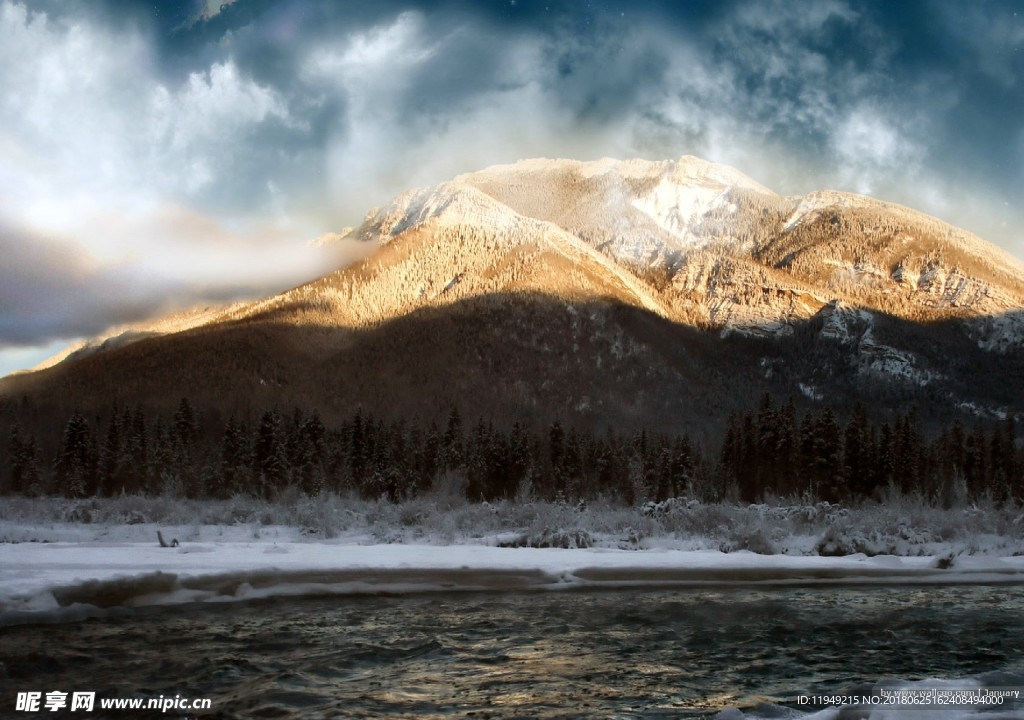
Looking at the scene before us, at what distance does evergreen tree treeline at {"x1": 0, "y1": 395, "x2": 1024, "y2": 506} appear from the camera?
60625 mm

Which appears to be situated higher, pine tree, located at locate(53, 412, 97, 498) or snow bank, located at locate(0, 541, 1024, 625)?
pine tree, located at locate(53, 412, 97, 498)

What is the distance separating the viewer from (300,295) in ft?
643

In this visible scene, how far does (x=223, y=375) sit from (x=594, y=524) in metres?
129

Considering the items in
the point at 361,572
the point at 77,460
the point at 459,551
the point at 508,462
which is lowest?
the point at 459,551

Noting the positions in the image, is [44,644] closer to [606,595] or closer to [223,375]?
[606,595]

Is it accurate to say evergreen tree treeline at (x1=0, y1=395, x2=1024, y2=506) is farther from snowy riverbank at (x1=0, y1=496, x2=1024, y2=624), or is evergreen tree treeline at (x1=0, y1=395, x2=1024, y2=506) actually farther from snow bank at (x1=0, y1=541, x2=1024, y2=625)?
snow bank at (x1=0, y1=541, x2=1024, y2=625)

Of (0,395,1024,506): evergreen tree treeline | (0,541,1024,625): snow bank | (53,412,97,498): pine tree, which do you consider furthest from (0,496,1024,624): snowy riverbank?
(53,412,97,498): pine tree

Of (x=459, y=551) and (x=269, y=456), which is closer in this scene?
(x=459, y=551)

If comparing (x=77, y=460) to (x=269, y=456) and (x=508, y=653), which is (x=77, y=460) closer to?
(x=269, y=456)

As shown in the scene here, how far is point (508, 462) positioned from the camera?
68.8 m

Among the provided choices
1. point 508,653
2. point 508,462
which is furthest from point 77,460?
point 508,653

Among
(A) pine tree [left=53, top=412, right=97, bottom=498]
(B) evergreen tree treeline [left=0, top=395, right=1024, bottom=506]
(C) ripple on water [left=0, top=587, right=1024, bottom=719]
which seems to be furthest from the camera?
(A) pine tree [left=53, top=412, right=97, bottom=498]

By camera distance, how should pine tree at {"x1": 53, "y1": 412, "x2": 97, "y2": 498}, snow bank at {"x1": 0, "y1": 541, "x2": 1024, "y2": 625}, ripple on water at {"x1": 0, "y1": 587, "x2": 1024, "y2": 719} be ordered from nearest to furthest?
1. ripple on water at {"x1": 0, "y1": 587, "x2": 1024, "y2": 719}
2. snow bank at {"x1": 0, "y1": 541, "x2": 1024, "y2": 625}
3. pine tree at {"x1": 53, "y1": 412, "x2": 97, "y2": 498}

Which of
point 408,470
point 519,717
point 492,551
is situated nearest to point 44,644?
point 519,717
